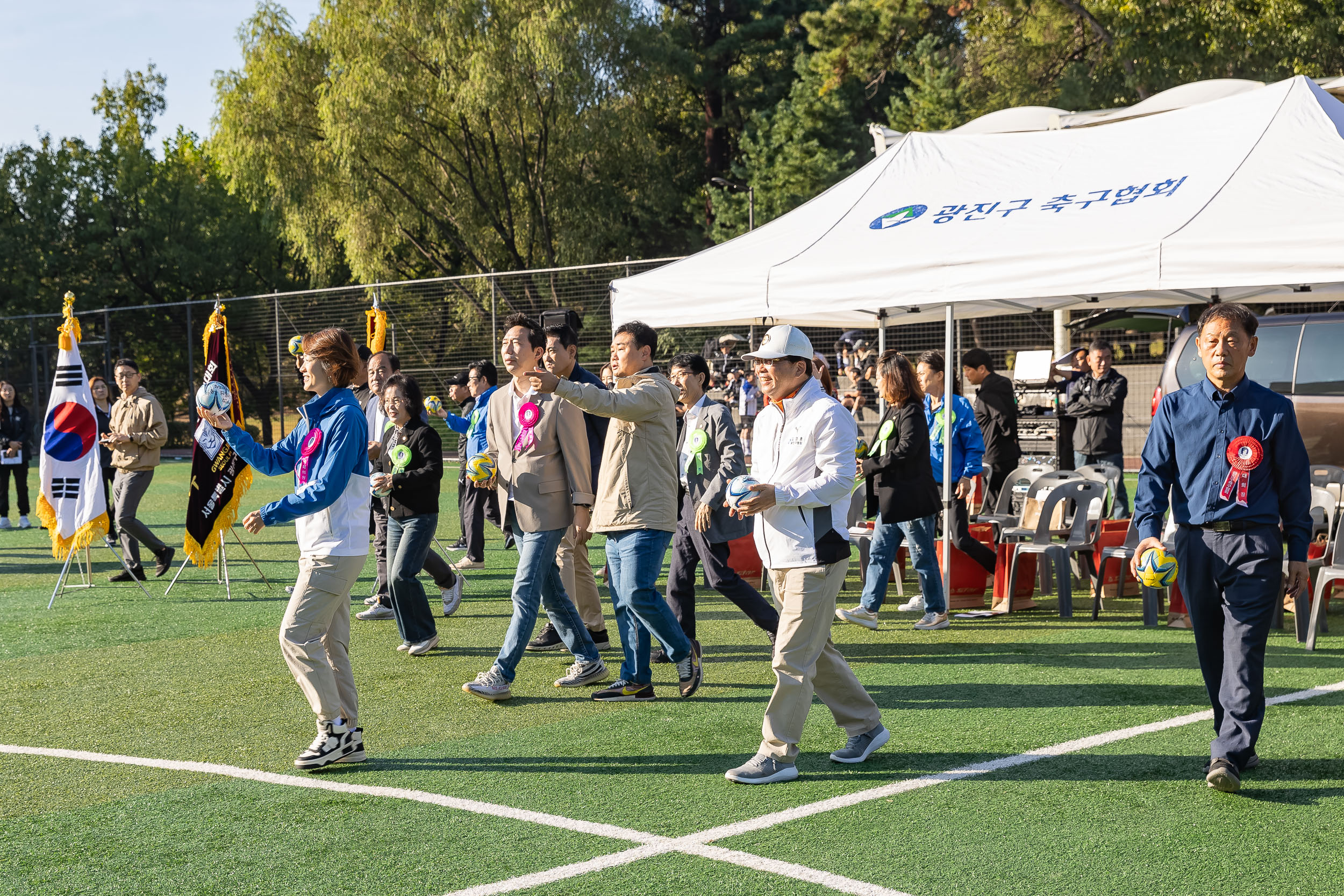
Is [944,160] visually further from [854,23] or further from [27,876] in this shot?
[854,23]

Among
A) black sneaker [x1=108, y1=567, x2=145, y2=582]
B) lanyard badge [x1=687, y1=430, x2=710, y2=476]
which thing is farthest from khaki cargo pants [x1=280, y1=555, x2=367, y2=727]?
black sneaker [x1=108, y1=567, x2=145, y2=582]

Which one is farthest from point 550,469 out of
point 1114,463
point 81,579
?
point 1114,463

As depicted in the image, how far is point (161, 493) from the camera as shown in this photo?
1908cm

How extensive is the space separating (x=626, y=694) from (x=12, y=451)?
11447 millimetres

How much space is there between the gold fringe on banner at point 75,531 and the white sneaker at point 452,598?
10.2ft

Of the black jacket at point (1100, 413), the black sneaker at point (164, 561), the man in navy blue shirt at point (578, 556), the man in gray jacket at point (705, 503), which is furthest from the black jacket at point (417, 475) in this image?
the black jacket at point (1100, 413)

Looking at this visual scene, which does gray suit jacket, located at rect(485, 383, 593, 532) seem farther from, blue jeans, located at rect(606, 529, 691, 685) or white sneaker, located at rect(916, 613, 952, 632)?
white sneaker, located at rect(916, 613, 952, 632)

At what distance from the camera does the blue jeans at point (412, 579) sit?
23.8ft

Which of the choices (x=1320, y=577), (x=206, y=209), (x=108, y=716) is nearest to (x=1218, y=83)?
(x=1320, y=577)

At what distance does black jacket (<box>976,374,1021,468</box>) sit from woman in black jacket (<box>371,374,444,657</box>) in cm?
489

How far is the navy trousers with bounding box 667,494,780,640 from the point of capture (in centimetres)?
655

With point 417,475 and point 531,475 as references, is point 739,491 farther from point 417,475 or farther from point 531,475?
point 417,475

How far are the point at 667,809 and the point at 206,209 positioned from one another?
36.9m

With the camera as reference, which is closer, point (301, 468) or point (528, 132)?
point (301, 468)
